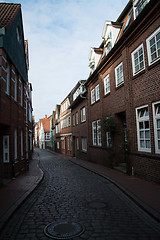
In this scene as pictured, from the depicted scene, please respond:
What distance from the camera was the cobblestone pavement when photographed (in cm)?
389

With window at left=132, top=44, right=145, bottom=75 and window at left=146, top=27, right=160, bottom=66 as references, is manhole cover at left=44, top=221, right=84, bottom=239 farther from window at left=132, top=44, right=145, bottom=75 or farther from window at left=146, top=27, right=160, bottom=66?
window at left=132, top=44, right=145, bottom=75

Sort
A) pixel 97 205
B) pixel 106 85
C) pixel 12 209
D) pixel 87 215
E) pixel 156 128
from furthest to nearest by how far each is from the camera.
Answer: pixel 106 85
pixel 156 128
pixel 97 205
pixel 12 209
pixel 87 215

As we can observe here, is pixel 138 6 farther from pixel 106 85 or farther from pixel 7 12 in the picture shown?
pixel 7 12

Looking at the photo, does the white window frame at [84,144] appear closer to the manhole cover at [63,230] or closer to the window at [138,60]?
the window at [138,60]

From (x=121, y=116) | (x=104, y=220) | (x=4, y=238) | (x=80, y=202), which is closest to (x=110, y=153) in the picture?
(x=121, y=116)

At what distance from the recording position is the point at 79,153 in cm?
2253

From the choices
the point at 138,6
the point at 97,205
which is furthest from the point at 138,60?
the point at 97,205

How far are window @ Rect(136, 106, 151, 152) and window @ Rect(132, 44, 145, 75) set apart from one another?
1.89 meters

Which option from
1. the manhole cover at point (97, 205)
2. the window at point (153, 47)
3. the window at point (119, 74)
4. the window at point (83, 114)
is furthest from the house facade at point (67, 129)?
the manhole cover at point (97, 205)

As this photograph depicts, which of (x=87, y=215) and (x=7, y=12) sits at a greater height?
(x=7, y=12)

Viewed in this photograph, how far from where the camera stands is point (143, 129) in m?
8.67

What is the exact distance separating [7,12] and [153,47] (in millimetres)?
7640

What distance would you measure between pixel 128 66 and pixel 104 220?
7550mm

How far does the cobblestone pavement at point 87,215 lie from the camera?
3.89 m
